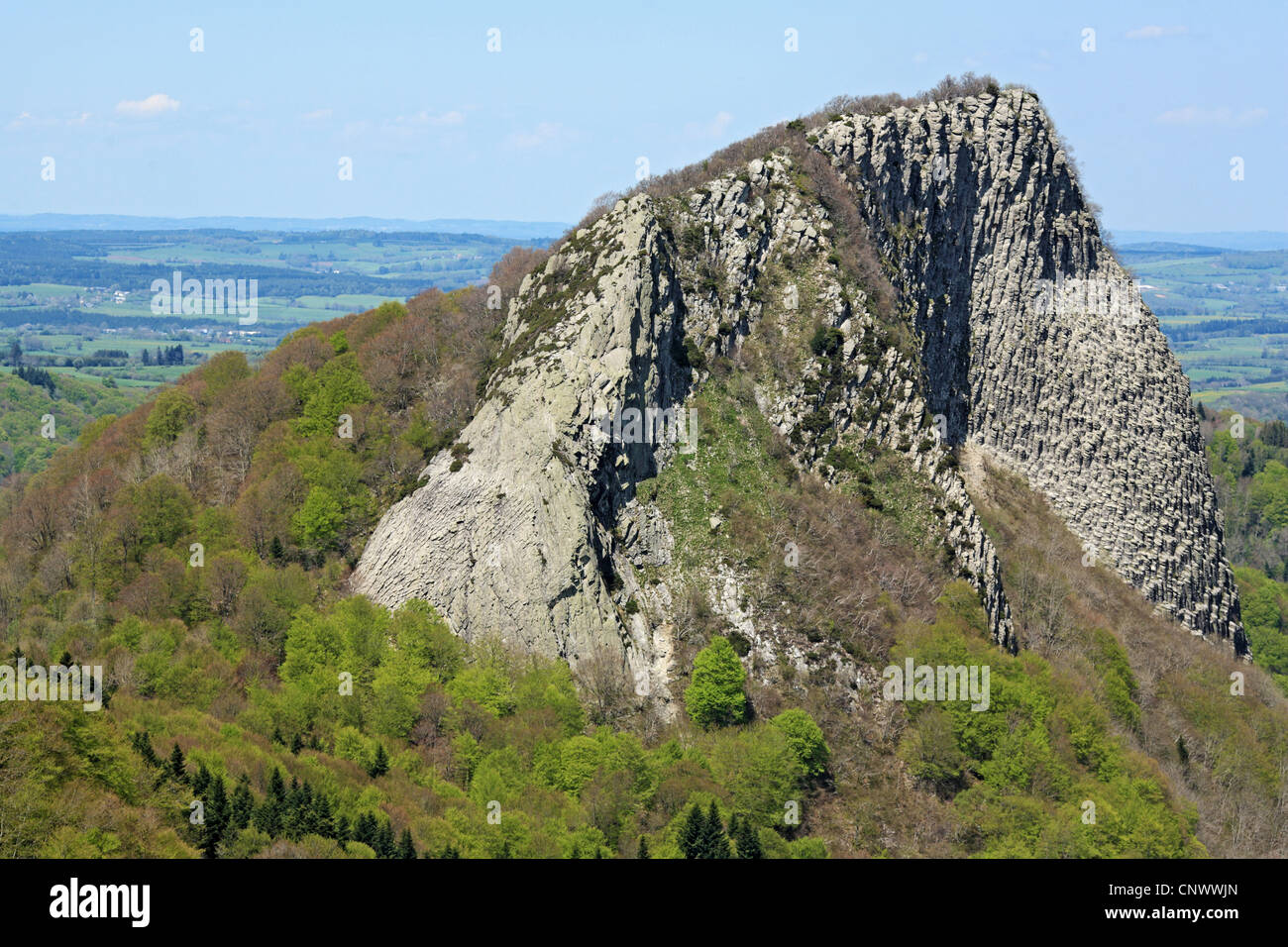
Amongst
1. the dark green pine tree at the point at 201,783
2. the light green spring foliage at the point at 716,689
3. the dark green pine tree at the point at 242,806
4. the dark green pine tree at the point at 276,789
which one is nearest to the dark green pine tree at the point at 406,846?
the dark green pine tree at the point at 276,789

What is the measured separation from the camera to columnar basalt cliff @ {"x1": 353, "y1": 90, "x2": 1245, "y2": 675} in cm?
6694

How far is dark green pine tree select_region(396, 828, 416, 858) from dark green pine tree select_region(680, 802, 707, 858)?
11605 mm

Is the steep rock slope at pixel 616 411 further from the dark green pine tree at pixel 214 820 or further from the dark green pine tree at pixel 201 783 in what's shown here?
the dark green pine tree at pixel 214 820

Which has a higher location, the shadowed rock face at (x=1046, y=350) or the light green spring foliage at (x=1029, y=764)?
the shadowed rock face at (x=1046, y=350)

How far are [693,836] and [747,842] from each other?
2480 mm

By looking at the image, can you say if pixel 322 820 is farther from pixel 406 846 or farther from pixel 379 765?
pixel 379 765

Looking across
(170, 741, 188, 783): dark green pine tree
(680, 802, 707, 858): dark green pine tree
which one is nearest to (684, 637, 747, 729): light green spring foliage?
(680, 802, 707, 858): dark green pine tree

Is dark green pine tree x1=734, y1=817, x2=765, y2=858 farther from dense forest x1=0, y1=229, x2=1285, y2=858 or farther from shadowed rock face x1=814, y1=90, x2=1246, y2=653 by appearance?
shadowed rock face x1=814, y1=90, x2=1246, y2=653

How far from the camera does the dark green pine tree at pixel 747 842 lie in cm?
5130

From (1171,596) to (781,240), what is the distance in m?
43.7

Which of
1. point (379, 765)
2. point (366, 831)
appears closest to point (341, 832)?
point (366, 831)

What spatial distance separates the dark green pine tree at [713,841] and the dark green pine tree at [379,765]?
1651cm
